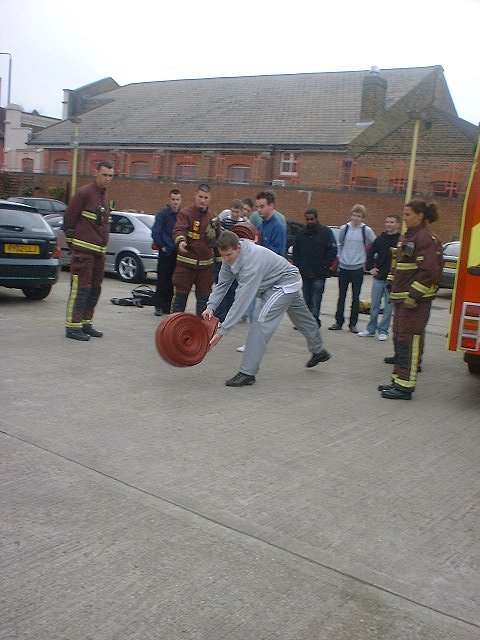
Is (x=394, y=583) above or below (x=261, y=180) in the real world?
below

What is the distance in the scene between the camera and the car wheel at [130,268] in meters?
15.0

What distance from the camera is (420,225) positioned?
267 inches

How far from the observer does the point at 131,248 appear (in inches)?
595

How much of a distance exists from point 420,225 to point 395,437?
2279 mm

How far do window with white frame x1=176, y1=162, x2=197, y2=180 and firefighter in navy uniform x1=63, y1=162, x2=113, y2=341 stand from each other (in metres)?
31.6

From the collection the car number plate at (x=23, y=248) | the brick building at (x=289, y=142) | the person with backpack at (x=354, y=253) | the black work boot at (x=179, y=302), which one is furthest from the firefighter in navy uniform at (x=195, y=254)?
the brick building at (x=289, y=142)

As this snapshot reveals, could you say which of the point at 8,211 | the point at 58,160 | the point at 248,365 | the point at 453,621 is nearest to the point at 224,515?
the point at 453,621

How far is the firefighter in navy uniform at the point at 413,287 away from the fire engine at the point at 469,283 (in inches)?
9.2

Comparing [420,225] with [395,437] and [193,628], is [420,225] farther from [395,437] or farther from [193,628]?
[193,628]

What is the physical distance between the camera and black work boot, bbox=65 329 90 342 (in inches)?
325

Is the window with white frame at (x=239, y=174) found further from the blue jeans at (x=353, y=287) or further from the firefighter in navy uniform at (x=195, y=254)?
the firefighter in navy uniform at (x=195, y=254)

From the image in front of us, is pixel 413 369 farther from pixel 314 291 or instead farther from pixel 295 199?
pixel 295 199

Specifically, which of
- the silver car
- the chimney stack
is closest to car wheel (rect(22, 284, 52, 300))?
the silver car

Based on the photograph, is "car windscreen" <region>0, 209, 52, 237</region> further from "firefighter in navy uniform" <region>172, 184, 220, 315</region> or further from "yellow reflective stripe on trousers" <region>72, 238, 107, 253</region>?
"firefighter in navy uniform" <region>172, 184, 220, 315</region>
